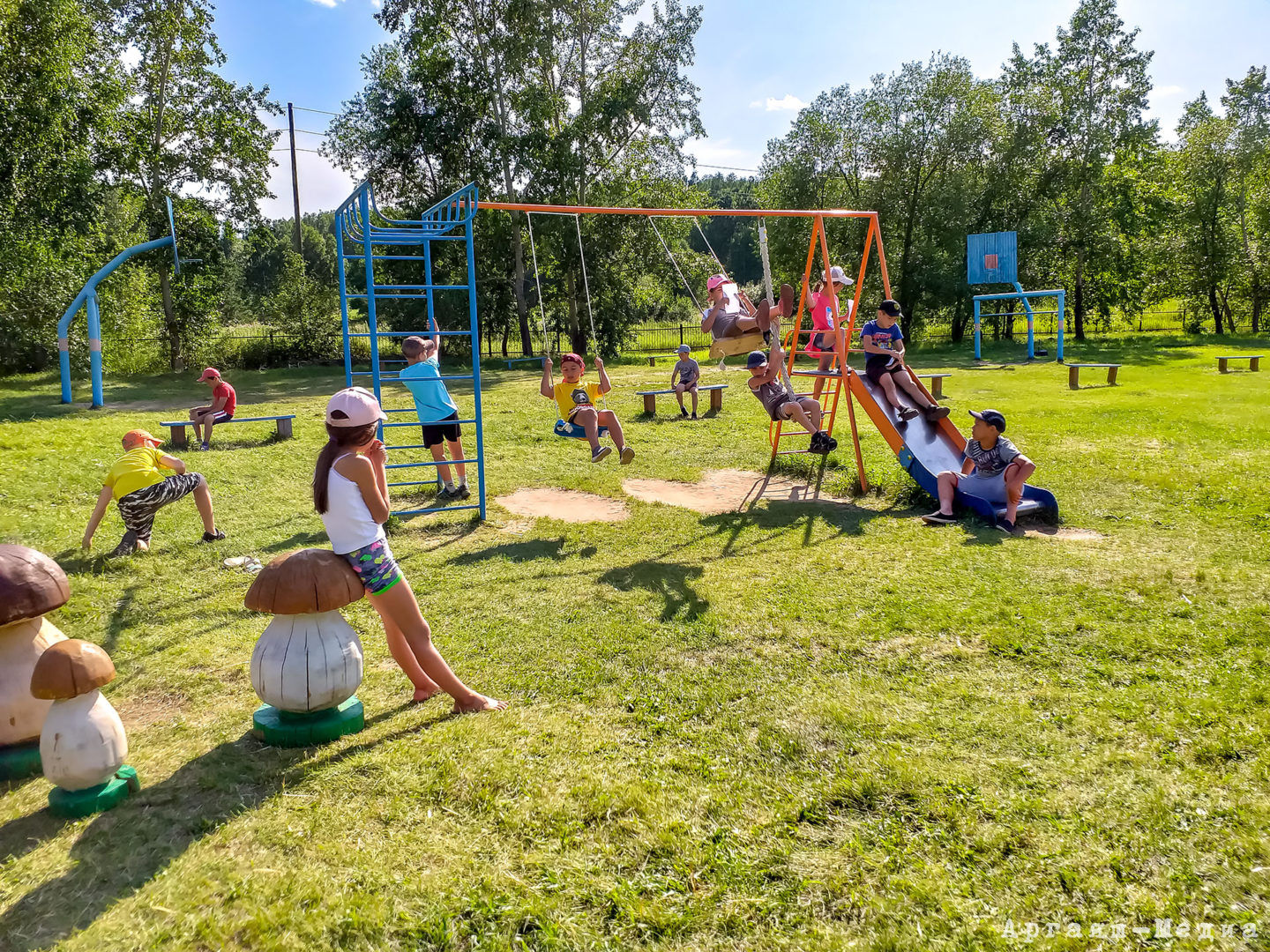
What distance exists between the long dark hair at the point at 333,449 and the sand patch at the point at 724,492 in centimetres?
500

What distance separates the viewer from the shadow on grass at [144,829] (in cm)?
270

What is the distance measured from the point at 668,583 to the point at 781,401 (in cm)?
328

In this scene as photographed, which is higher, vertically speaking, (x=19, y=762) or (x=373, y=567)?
(x=373, y=567)

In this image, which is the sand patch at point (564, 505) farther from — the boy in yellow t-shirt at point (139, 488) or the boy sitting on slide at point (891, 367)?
the boy sitting on slide at point (891, 367)

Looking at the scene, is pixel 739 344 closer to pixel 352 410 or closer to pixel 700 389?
pixel 352 410

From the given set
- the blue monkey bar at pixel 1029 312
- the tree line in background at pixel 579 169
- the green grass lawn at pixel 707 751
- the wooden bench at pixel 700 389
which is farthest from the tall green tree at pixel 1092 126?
the green grass lawn at pixel 707 751

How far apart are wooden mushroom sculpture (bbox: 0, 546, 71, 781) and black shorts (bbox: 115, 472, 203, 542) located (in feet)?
11.5

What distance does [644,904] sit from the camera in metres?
2.74

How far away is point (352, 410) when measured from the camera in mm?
3703

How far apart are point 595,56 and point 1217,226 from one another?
2452 centimetres

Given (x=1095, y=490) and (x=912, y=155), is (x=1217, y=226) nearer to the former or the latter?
(x=912, y=155)

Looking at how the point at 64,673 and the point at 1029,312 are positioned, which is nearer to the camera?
the point at 64,673

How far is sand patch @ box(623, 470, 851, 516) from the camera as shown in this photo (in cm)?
873

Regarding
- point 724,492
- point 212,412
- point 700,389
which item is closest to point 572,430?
point 724,492
